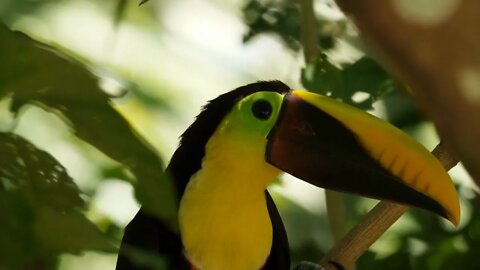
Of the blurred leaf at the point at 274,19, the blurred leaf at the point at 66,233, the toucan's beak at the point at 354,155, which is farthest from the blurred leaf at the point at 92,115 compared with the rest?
the blurred leaf at the point at 274,19

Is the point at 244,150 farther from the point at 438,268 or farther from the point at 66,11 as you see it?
the point at 66,11

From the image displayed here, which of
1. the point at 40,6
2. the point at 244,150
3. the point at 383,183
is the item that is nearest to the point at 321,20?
the point at 244,150

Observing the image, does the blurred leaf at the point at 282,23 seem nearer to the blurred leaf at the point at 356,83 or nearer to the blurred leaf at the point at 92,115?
the blurred leaf at the point at 356,83

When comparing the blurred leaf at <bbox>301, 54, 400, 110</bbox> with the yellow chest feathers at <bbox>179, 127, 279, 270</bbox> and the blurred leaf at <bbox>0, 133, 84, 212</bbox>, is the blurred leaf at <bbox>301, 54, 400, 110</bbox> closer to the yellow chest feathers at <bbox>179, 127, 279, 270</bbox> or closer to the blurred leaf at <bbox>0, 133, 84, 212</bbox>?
the yellow chest feathers at <bbox>179, 127, 279, 270</bbox>

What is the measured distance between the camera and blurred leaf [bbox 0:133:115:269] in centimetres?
56

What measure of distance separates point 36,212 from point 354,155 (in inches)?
30.0

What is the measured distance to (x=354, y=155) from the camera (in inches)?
50.5

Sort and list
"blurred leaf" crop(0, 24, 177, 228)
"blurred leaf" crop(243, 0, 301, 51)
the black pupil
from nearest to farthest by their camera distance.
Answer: "blurred leaf" crop(0, 24, 177, 228), the black pupil, "blurred leaf" crop(243, 0, 301, 51)

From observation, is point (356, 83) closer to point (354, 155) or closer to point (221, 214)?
point (354, 155)

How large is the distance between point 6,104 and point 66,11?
5.80 feet

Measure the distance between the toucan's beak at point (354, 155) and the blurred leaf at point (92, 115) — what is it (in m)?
0.65

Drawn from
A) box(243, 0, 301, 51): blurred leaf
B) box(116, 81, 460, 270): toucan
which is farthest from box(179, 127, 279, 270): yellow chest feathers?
box(243, 0, 301, 51): blurred leaf

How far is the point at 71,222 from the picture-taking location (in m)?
0.57

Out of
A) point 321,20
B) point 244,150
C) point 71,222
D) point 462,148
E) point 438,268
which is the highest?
point 462,148
